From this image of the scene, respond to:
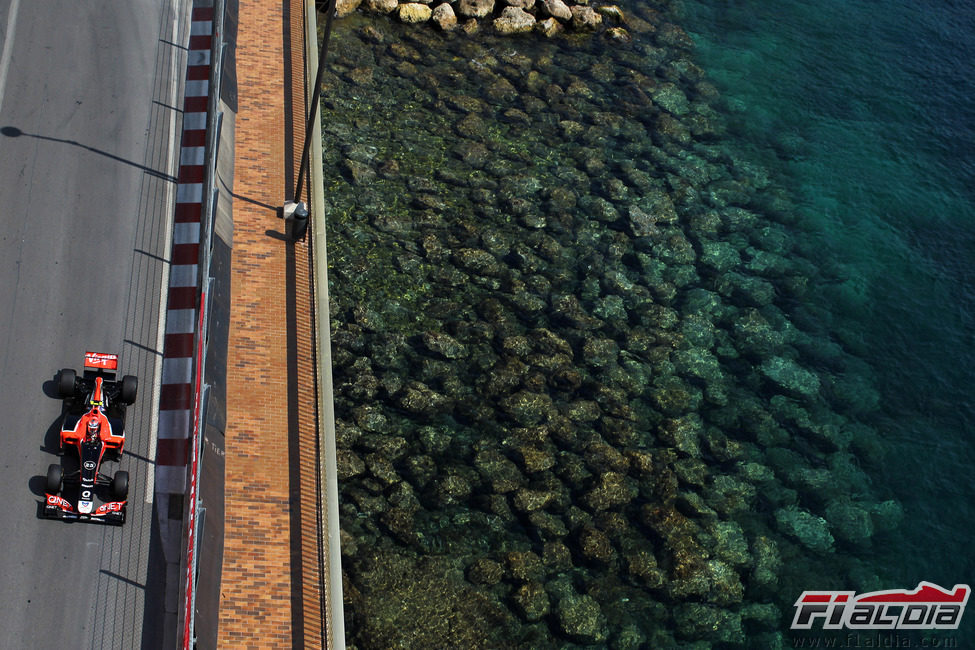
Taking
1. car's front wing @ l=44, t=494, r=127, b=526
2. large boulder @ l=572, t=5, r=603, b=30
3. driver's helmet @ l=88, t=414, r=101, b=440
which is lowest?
car's front wing @ l=44, t=494, r=127, b=526

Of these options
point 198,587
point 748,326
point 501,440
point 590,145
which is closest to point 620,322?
point 748,326

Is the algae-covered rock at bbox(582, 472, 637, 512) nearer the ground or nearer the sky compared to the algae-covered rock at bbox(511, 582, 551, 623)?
nearer the sky

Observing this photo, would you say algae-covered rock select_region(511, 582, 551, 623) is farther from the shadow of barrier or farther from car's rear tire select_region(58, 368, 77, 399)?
car's rear tire select_region(58, 368, 77, 399)

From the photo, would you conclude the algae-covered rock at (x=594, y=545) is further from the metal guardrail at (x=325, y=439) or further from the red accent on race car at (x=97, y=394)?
the red accent on race car at (x=97, y=394)

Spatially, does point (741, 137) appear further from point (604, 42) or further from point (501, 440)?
point (501, 440)

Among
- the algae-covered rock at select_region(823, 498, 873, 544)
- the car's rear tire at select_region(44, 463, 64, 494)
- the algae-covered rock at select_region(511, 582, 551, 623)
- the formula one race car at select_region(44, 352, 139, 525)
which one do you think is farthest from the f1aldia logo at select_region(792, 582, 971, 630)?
the car's rear tire at select_region(44, 463, 64, 494)

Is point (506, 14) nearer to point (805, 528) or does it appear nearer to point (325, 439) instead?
point (805, 528)
